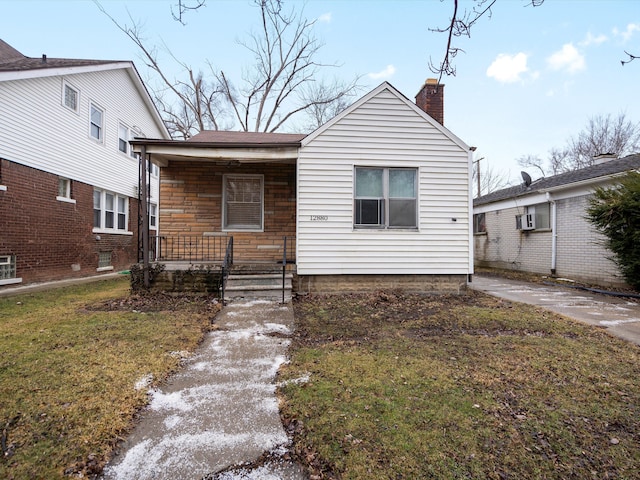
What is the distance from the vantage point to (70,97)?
10.3 metres

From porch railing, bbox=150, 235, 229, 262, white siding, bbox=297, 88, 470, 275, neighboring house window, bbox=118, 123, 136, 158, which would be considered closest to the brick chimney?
white siding, bbox=297, 88, 470, 275

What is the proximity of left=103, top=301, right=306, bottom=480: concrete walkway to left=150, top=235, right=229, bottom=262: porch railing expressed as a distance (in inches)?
184

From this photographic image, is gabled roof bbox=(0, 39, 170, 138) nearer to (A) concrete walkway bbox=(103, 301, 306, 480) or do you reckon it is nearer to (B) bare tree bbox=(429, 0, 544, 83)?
(A) concrete walkway bbox=(103, 301, 306, 480)

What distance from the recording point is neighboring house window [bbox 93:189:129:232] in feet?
37.6

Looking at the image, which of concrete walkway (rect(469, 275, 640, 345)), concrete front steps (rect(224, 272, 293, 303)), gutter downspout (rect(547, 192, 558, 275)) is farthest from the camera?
gutter downspout (rect(547, 192, 558, 275))

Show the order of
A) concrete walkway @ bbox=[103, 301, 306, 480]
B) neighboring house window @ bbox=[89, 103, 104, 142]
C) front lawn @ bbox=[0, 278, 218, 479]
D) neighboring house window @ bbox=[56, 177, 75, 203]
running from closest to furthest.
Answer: concrete walkway @ bbox=[103, 301, 306, 480], front lawn @ bbox=[0, 278, 218, 479], neighboring house window @ bbox=[56, 177, 75, 203], neighboring house window @ bbox=[89, 103, 104, 142]

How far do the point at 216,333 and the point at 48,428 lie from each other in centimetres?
229

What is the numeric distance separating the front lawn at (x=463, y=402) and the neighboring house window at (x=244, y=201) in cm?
432

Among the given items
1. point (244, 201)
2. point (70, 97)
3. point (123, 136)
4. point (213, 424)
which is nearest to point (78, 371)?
point (213, 424)

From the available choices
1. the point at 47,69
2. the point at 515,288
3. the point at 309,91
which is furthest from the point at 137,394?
the point at 309,91

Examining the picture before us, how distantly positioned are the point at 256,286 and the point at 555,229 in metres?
10.4

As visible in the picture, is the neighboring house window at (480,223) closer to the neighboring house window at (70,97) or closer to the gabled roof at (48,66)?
the gabled roof at (48,66)

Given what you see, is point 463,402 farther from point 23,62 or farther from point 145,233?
point 23,62

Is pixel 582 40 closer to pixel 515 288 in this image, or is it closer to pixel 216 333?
pixel 216 333
